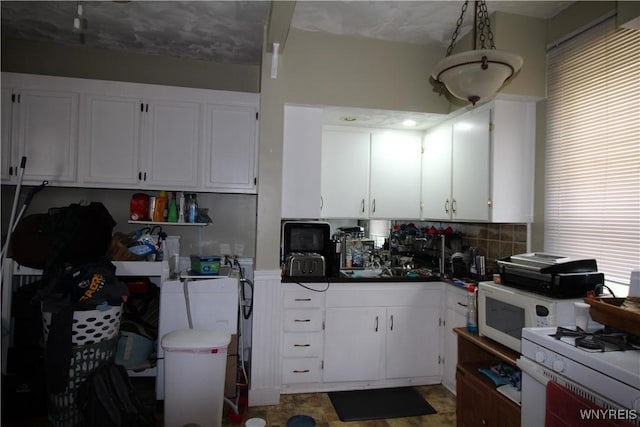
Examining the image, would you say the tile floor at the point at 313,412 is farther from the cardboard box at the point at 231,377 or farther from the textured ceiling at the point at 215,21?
the textured ceiling at the point at 215,21

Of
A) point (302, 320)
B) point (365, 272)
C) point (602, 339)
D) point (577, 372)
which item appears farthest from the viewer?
point (365, 272)

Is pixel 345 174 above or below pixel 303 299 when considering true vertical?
above

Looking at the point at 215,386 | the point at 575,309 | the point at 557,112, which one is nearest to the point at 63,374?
the point at 215,386

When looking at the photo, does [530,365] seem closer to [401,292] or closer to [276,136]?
[401,292]

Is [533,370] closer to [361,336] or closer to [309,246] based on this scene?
[361,336]

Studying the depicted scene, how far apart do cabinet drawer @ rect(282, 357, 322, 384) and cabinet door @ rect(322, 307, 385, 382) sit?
0.21ft

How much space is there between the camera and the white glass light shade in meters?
1.71

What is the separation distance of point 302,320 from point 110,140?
205 centimetres

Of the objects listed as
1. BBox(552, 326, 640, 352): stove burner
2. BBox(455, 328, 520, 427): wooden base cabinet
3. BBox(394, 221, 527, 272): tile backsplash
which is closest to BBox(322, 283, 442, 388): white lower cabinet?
BBox(394, 221, 527, 272): tile backsplash

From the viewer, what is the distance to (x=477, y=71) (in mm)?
1760

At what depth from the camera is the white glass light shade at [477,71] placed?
1.71 metres

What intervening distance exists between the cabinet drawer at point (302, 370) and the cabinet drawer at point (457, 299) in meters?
1.14

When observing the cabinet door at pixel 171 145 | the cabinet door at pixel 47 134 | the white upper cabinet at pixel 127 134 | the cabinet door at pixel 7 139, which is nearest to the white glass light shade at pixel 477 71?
the white upper cabinet at pixel 127 134

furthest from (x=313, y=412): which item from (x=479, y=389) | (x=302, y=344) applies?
(x=479, y=389)
